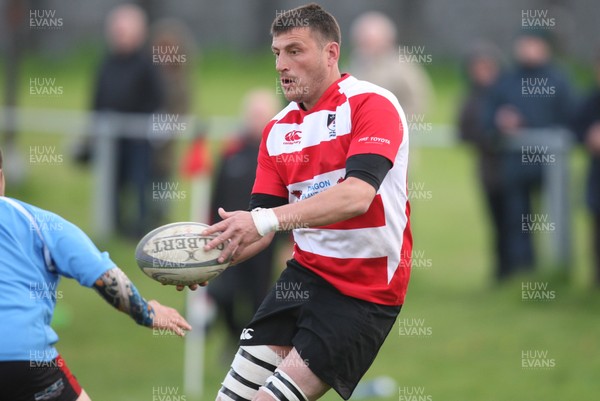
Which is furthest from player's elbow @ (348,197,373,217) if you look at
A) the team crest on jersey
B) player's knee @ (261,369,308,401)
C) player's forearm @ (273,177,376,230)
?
player's knee @ (261,369,308,401)

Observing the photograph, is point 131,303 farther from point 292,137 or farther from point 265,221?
point 292,137

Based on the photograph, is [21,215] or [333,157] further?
[333,157]

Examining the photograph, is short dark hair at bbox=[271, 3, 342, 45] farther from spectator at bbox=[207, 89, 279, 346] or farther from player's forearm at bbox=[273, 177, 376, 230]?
spectator at bbox=[207, 89, 279, 346]

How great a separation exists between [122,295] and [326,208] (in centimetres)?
109

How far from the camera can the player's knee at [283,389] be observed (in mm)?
5844

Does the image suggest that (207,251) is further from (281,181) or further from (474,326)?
(474,326)

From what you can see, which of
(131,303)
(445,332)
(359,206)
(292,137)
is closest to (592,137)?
(445,332)

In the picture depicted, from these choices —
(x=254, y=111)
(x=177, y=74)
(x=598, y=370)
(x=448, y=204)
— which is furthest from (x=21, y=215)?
(x=448, y=204)

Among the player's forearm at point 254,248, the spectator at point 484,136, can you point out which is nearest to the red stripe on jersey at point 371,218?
the player's forearm at point 254,248

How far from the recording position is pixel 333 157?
19.8 feet

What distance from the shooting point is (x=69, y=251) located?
5.50 metres

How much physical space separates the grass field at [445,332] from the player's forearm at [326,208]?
4.99m

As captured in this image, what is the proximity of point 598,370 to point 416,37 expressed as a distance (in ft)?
62.5

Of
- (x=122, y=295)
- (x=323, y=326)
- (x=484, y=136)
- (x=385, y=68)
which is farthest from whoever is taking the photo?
(x=484, y=136)
